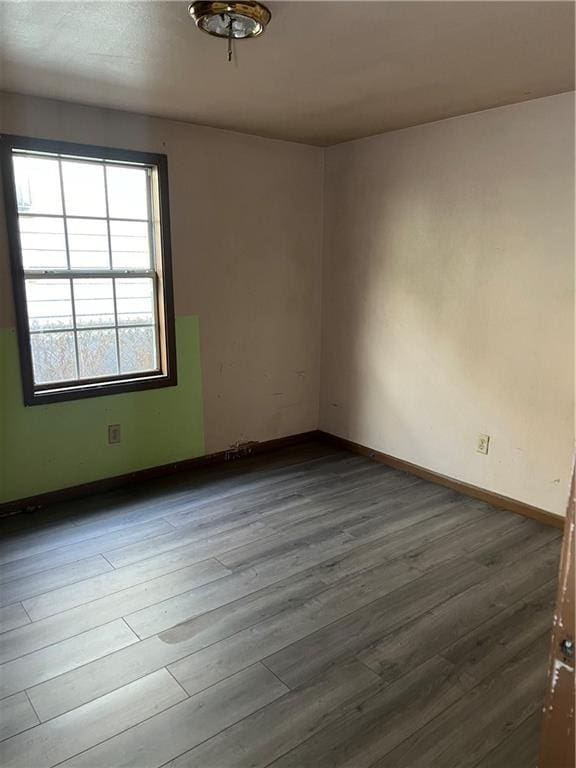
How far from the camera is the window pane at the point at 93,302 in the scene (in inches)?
122

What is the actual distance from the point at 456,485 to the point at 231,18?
2.79 meters

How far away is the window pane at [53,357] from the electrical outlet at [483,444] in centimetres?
248

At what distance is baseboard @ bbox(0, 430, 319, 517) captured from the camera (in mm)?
3090

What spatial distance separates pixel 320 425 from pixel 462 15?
10.1 feet

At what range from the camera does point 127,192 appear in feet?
10.5

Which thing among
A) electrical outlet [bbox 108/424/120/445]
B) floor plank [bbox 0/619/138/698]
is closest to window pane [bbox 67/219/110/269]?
electrical outlet [bbox 108/424/120/445]

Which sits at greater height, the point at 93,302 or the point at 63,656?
the point at 93,302

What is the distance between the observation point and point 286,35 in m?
1.93

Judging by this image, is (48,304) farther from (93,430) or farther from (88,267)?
(93,430)

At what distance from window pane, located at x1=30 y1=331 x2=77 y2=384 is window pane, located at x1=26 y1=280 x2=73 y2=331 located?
0.06m

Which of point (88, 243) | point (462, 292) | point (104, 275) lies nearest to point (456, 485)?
point (462, 292)

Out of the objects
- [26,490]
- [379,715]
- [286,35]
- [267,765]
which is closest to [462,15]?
[286,35]

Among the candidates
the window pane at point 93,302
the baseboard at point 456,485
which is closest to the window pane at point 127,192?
the window pane at point 93,302

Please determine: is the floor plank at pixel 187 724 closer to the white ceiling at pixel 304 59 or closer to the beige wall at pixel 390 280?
the beige wall at pixel 390 280
